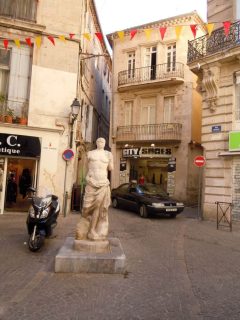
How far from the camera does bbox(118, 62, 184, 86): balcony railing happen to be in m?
21.3

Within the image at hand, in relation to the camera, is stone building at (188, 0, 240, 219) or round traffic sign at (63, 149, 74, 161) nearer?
stone building at (188, 0, 240, 219)

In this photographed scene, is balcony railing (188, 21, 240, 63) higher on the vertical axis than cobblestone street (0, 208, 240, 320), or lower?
higher

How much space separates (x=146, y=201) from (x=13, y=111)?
6384mm

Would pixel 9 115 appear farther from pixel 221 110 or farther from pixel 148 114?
pixel 148 114

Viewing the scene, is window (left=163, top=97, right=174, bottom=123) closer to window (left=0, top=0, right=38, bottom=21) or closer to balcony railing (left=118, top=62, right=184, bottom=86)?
balcony railing (left=118, top=62, right=184, bottom=86)

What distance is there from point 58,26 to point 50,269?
10490mm

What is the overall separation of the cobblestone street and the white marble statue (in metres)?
0.92

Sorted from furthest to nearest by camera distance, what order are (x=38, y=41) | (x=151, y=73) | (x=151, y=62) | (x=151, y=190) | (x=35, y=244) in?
1. (x=151, y=62)
2. (x=151, y=73)
3. (x=151, y=190)
4. (x=38, y=41)
5. (x=35, y=244)

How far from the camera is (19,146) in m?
12.6

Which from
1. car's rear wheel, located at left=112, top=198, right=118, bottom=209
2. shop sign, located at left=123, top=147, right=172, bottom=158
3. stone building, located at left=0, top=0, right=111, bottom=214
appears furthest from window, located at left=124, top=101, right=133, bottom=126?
stone building, located at left=0, top=0, right=111, bottom=214

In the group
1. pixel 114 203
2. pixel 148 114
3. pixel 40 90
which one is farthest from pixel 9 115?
pixel 148 114

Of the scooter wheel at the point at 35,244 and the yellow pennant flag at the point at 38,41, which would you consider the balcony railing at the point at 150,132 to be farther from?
the scooter wheel at the point at 35,244

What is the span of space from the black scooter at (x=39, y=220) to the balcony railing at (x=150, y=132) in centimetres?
1394

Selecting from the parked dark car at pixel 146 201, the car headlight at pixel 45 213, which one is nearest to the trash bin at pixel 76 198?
the parked dark car at pixel 146 201
